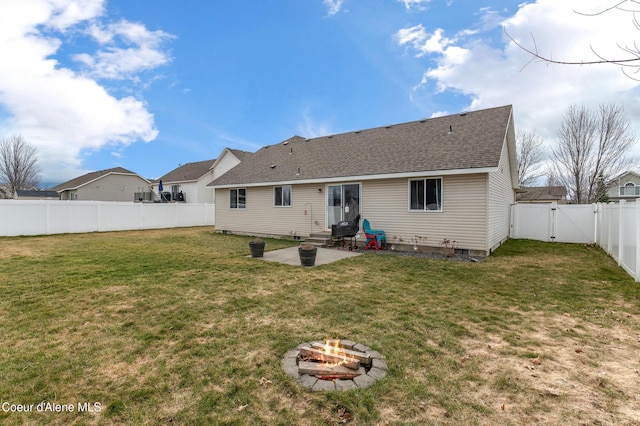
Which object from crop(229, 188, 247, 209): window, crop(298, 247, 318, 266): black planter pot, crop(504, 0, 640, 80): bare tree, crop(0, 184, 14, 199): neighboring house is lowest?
crop(298, 247, 318, 266): black planter pot

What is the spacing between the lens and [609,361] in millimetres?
3111

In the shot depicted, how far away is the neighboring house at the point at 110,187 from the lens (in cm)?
3228

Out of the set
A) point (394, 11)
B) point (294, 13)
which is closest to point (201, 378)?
point (394, 11)

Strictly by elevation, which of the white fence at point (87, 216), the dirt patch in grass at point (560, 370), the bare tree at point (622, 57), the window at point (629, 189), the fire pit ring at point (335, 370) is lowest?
the dirt patch in grass at point (560, 370)

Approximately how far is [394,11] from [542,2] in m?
8.28

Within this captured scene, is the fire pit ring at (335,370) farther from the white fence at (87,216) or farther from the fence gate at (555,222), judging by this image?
the white fence at (87,216)

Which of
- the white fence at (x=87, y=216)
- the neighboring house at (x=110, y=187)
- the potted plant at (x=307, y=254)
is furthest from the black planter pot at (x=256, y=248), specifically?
the neighboring house at (x=110, y=187)

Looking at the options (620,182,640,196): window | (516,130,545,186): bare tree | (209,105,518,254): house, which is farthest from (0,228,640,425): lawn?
(620,182,640,196): window

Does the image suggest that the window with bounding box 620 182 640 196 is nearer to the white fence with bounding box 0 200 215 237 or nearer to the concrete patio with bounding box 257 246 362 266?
the concrete patio with bounding box 257 246 362 266

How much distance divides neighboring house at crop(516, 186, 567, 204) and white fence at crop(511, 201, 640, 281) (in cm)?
2083

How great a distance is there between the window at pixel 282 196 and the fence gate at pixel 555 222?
36.0 feet

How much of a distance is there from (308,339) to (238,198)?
13216mm

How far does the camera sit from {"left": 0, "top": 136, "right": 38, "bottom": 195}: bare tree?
1395 inches

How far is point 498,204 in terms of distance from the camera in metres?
11.2
